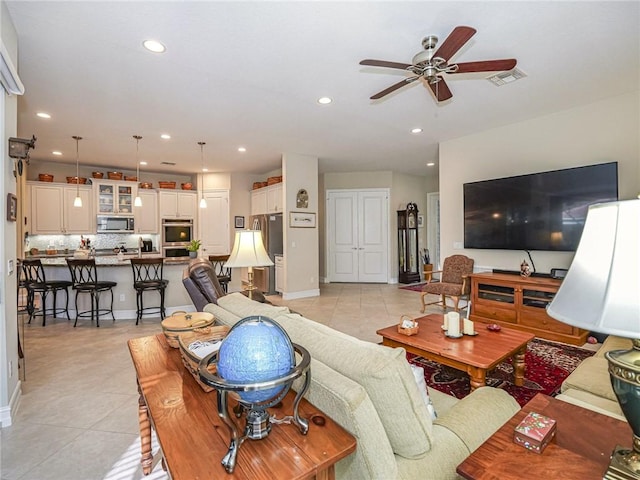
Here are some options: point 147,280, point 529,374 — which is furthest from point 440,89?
point 147,280

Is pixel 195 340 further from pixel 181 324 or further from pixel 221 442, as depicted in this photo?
pixel 221 442

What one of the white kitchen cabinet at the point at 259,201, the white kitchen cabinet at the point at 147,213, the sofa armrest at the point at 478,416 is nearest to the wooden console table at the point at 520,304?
the sofa armrest at the point at 478,416

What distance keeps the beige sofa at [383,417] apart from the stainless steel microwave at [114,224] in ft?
24.1

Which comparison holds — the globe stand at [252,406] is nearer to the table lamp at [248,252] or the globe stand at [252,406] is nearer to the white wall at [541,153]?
the table lamp at [248,252]

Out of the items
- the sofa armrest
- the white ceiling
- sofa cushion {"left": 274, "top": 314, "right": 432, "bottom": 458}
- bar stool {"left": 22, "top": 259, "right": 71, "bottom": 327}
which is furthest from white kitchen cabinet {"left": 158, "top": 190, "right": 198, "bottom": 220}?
the sofa armrest

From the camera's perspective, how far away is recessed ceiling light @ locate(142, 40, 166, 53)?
2.52 metres

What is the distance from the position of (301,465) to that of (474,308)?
4298 mm

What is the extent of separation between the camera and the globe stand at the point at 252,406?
31.5 inches

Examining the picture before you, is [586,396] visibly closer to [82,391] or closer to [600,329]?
[600,329]

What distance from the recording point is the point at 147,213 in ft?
23.9

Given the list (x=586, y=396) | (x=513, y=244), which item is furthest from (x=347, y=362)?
(x=513, y=244)

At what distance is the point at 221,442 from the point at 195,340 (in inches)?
23.3

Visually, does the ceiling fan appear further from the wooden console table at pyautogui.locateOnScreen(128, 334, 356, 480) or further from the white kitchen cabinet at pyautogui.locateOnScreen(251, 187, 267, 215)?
the white kitchen cabinet at pyautogui.locateOnScreen(251, 187, 267, 215)

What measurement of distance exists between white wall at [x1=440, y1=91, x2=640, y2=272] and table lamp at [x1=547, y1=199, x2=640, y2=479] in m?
4.00
